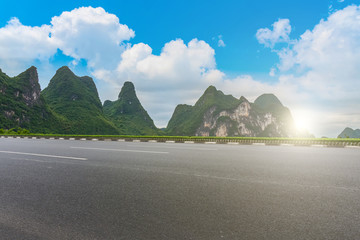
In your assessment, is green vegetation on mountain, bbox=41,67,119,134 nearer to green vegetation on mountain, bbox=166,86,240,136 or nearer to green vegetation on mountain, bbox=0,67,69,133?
green vegetation on mountain, bbox=0,67,69,133

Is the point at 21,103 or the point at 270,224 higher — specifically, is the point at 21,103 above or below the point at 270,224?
above

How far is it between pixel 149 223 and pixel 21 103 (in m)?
118

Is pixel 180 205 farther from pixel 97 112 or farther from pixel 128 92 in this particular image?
pixel 128 92

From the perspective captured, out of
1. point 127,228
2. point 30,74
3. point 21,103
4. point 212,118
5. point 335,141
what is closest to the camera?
point 127,228

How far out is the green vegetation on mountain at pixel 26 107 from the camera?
89.2 meters

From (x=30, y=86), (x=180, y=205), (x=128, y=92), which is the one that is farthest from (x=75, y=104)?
(x=180, y=205)

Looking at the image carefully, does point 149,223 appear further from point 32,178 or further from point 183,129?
point 183,129

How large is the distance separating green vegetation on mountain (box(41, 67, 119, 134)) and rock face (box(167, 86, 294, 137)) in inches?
2169

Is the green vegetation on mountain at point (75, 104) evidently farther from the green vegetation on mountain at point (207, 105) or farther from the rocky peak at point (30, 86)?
the green vegetation on mountain at point (207, 105)

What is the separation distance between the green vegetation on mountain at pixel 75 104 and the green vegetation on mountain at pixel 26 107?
933 cm

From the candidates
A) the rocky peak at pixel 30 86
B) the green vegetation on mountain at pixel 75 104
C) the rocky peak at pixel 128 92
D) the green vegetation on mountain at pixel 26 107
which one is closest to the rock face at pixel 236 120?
the rocky peak at pixel 128 92

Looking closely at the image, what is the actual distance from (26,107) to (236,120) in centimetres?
12284

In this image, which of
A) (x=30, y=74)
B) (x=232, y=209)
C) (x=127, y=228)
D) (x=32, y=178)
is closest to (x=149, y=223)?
(x=127, y=228)

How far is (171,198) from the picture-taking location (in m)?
3.28
